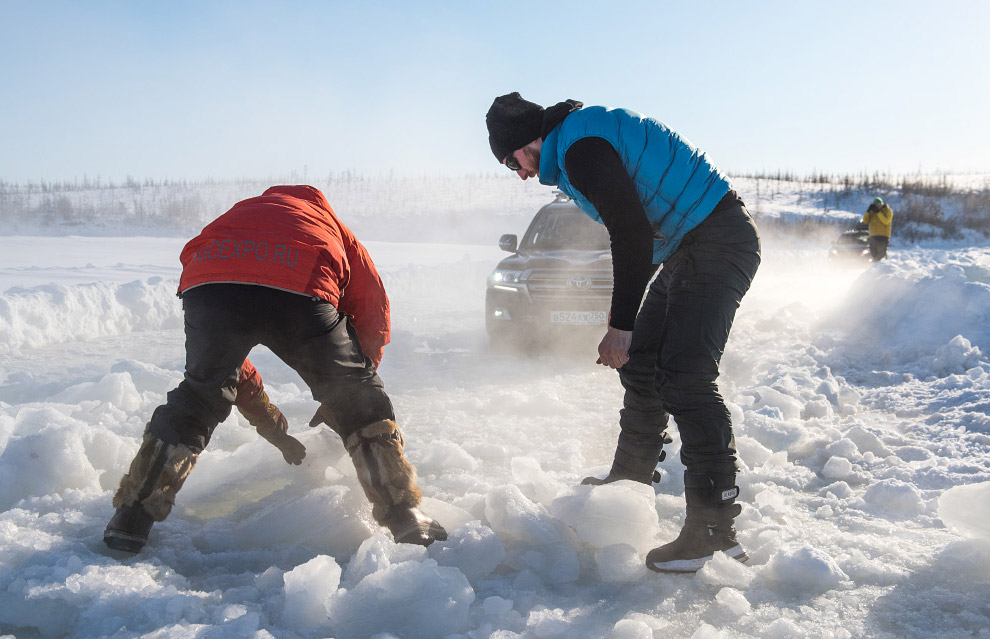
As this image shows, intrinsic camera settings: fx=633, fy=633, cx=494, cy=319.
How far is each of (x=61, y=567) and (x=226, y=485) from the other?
1.00 metres

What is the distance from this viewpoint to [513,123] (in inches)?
92.5

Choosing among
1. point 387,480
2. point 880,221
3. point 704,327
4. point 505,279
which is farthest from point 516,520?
point 880,221

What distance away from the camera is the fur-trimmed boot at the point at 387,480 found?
224 centimetres

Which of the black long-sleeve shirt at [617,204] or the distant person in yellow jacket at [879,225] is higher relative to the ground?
the black long-sleeve shirt at [617,204]

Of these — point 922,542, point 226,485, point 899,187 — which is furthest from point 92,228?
point 899,187

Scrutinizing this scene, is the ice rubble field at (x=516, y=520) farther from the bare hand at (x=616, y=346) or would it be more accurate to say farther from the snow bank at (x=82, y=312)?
the snow bank at (x=82, y=312)

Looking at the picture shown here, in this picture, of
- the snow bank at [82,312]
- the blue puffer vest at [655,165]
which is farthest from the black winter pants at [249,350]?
the snow bank at [82,312]

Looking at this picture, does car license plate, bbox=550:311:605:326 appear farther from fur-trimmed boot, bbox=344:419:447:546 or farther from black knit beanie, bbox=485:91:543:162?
fur-trimmed boot, bbox=344:419:447:546

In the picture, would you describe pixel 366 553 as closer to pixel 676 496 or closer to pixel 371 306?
pixel 371 306

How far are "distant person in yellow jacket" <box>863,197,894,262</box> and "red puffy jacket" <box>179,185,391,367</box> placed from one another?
16765 millimetres

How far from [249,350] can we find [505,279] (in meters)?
4.48

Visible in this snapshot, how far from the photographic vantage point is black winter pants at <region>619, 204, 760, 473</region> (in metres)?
2.22

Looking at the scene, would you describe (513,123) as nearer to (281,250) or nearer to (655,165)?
(655,165)

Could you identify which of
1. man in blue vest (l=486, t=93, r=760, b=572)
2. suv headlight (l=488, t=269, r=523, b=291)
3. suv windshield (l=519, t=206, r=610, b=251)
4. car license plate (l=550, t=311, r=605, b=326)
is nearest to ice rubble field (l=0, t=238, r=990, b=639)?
man in blue vest (l=486, t=93, r=760, b=572)
